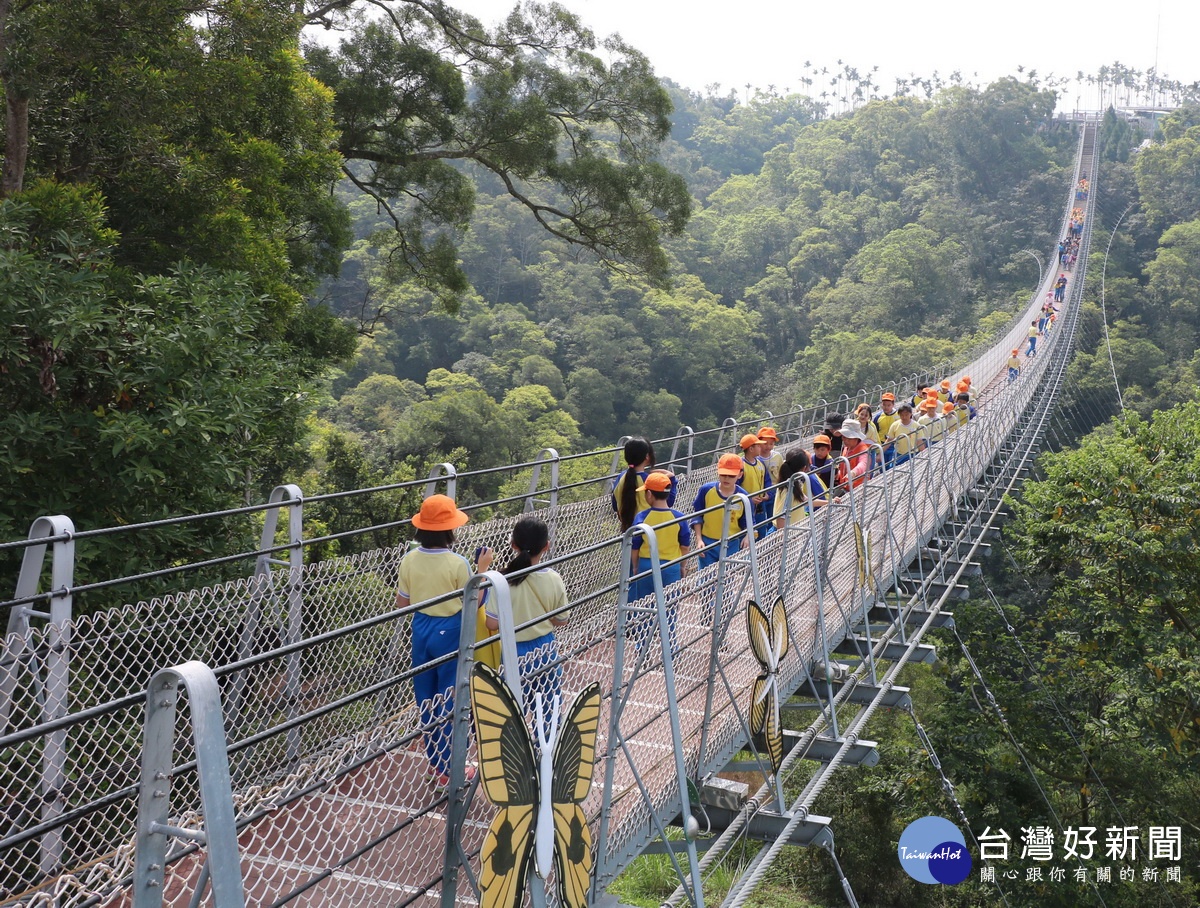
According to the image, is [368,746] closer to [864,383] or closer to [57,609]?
[57,609]

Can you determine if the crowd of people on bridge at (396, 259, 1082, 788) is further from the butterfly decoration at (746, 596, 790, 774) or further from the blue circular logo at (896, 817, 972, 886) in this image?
the blue circular logo at (896, 817, 972, 886)

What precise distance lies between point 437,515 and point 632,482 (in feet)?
4.00

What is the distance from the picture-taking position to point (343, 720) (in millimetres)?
3006

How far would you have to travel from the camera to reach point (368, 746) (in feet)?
5.32

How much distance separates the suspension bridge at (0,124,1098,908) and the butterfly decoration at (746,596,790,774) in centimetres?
5

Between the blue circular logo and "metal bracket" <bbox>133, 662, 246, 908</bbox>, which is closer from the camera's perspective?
"metal bracket" <bbox>133, 662, 246, 908</bbox>

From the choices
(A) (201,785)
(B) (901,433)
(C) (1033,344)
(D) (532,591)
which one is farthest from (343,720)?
(C) (1033,344)

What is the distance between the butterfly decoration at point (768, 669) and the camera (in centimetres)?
272

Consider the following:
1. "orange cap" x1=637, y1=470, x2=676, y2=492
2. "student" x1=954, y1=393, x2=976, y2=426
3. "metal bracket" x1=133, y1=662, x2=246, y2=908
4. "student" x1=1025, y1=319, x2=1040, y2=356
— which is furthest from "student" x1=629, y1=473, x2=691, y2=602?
"student" x1=1025, y1=319, x2=1040, y2=356

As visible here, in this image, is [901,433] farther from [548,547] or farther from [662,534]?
[548,547]

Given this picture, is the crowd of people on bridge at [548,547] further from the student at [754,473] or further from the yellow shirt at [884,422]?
the yellow shirt at [884,422]

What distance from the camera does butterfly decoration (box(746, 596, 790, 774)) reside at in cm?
272

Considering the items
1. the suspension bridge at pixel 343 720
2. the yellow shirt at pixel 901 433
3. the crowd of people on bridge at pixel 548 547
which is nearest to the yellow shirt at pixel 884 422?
the yellow shirt at pixel 901 433

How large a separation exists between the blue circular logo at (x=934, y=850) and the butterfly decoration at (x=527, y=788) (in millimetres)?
9002
